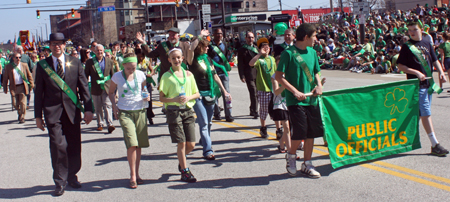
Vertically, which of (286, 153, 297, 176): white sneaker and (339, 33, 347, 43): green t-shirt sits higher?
(339, 33, 347, 43): green t-shirt

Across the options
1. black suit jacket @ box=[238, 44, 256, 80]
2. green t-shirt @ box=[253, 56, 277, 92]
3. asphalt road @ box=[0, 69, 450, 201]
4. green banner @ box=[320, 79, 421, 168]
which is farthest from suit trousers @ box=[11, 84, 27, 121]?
green banner @ box=[320, 79, 421, 168]

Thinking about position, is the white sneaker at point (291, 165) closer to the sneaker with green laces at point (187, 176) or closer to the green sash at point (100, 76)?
the sneaker with green laces at point (187, 176)

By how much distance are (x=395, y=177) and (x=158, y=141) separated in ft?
14.9

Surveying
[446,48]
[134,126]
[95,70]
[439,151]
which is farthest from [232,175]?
[446,48]

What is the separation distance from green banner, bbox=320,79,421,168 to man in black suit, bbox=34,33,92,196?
10.0ft

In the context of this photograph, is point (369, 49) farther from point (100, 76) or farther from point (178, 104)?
point (178, 104)

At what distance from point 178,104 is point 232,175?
117 centimetres

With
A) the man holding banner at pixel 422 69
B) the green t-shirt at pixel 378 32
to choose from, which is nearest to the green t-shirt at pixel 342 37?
the green t-shirt at pixel 378 32

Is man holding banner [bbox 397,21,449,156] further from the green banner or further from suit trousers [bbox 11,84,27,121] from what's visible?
suit trousers [bbox 11,84,27,121]

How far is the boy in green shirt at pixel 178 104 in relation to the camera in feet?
18.5

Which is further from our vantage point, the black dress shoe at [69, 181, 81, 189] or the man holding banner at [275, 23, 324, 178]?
the black dress shoe at [69, 181, 81, 189]

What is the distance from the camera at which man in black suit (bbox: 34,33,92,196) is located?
216 inches

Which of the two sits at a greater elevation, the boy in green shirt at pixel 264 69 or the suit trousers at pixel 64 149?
the boy in green shirt at pixel 264 69

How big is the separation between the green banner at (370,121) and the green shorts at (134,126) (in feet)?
7.35
